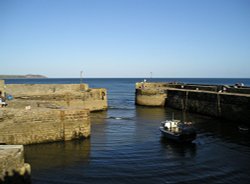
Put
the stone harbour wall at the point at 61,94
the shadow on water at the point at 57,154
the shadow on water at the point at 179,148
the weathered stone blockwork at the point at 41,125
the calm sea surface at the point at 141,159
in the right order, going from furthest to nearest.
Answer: the stone harbour wall at the point at 61,94 < the shadow on water at the point at 179,148 < the weathered stone blockwork at the point at 41,125 < the shadow on water at the point at 57,154 < the calm sea surface at the point at 141,159

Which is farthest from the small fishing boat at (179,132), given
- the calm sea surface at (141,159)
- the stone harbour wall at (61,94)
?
the stone harbour wall at (61,94)

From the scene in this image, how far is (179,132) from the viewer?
21.4 m

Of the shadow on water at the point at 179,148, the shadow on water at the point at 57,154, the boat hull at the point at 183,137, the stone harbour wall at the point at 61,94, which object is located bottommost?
the shadow on water at the point at 179,148

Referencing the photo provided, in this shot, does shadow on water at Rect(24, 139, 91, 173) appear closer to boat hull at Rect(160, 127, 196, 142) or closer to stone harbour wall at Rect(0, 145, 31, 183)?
stone harbour wall at Rect(0, 145, 31, 183)

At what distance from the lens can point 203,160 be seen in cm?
1755

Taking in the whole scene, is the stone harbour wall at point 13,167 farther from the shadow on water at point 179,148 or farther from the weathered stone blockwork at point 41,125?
the shadow on water at point 179,148

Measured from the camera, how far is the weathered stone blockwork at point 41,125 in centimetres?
1872

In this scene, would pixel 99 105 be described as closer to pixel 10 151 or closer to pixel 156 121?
pixel 156 121

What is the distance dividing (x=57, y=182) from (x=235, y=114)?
22.0 metres

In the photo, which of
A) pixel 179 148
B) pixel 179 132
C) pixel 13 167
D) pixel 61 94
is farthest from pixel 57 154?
pixel 61 94

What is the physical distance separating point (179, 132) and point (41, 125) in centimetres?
1004

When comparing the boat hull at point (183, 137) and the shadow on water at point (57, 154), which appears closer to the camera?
the shadow on water at point (57, 154)

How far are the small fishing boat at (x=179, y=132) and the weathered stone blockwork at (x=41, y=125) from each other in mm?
6322

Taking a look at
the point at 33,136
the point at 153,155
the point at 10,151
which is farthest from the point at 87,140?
the point at 10,151
